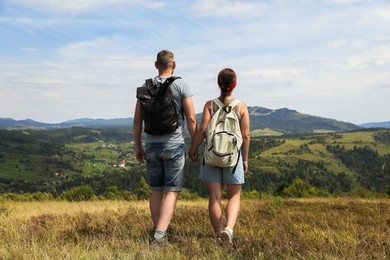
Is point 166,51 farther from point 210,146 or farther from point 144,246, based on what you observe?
point 144,246

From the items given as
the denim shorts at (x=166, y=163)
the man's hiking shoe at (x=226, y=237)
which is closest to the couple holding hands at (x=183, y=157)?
the denim shorts at (x=166, y=163)

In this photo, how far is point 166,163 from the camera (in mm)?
4918

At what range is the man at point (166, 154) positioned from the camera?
16.0 ft

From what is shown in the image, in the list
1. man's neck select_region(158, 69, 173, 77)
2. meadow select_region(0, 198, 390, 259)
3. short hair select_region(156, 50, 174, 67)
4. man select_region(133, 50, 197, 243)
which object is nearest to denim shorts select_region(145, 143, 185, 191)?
man select_region(133, 50, 197, 243)

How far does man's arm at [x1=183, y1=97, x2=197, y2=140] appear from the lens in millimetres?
4977

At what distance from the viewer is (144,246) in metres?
4.07

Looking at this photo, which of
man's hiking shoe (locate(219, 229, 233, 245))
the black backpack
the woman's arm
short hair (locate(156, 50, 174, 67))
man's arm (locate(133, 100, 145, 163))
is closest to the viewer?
man's hiking shoe (locate(219, 229, 233, 245))

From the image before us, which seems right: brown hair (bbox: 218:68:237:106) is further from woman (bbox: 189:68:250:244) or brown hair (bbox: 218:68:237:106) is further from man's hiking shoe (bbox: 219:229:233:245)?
man's hiking shoe (bbox: 219:229:233:245)

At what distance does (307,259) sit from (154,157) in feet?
7.90

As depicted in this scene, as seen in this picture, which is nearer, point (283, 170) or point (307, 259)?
point (307, 259)

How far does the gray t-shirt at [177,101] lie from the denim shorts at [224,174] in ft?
1.87

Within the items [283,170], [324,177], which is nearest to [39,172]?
[283,170]

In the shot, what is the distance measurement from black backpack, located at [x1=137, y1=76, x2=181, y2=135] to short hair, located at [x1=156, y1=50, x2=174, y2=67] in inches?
11.5

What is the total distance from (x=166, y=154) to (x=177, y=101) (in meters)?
0.77
